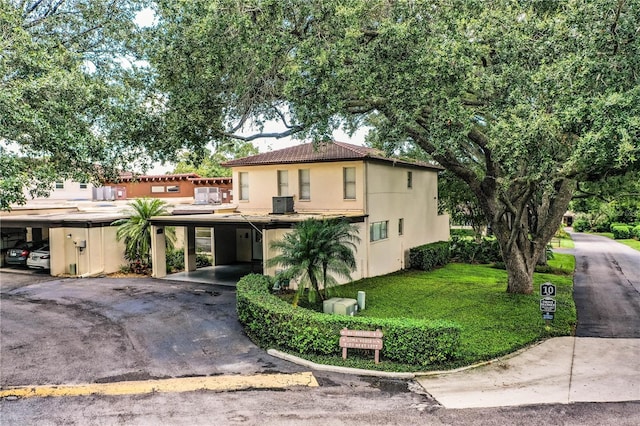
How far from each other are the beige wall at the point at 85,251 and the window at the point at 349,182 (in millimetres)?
10846

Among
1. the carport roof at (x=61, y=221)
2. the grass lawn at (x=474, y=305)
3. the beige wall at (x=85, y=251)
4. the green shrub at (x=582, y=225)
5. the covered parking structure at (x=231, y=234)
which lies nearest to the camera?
the grass lawn at (x=474, y=305)

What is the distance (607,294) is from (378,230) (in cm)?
963

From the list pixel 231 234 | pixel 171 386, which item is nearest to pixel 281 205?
pixel 231 234

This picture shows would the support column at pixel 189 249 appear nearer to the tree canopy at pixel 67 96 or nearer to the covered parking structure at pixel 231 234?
the covered parking structure at pixel 231 234

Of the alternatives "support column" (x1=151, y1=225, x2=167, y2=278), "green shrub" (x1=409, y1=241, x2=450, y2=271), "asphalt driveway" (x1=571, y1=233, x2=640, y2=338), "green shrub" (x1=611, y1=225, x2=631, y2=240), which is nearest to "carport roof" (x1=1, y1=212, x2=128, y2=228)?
"support column" (x1=151, y1=225, x2=167, y2=278)

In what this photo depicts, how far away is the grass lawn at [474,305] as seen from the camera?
11.7m

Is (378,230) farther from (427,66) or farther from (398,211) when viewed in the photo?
(427,66)

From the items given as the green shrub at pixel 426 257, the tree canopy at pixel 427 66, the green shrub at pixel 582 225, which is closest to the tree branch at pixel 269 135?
the tree canopy at pixel 427 66

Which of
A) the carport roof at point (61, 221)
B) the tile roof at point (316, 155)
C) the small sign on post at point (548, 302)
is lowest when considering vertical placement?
the small sign on post at point (548, 302)

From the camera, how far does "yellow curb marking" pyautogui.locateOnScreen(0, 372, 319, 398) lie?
834 cm

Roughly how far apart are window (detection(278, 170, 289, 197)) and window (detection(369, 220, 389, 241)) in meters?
4.45

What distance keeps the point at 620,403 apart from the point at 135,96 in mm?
13402

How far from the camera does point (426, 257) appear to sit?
76.4 feet

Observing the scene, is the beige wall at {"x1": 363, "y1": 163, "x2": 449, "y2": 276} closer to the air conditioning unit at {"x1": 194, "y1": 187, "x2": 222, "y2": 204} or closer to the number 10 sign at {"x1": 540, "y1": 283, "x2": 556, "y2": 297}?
the number 10 sign at {"x1": 540, "y1": 283, "x2": 556, "y2": 297}
